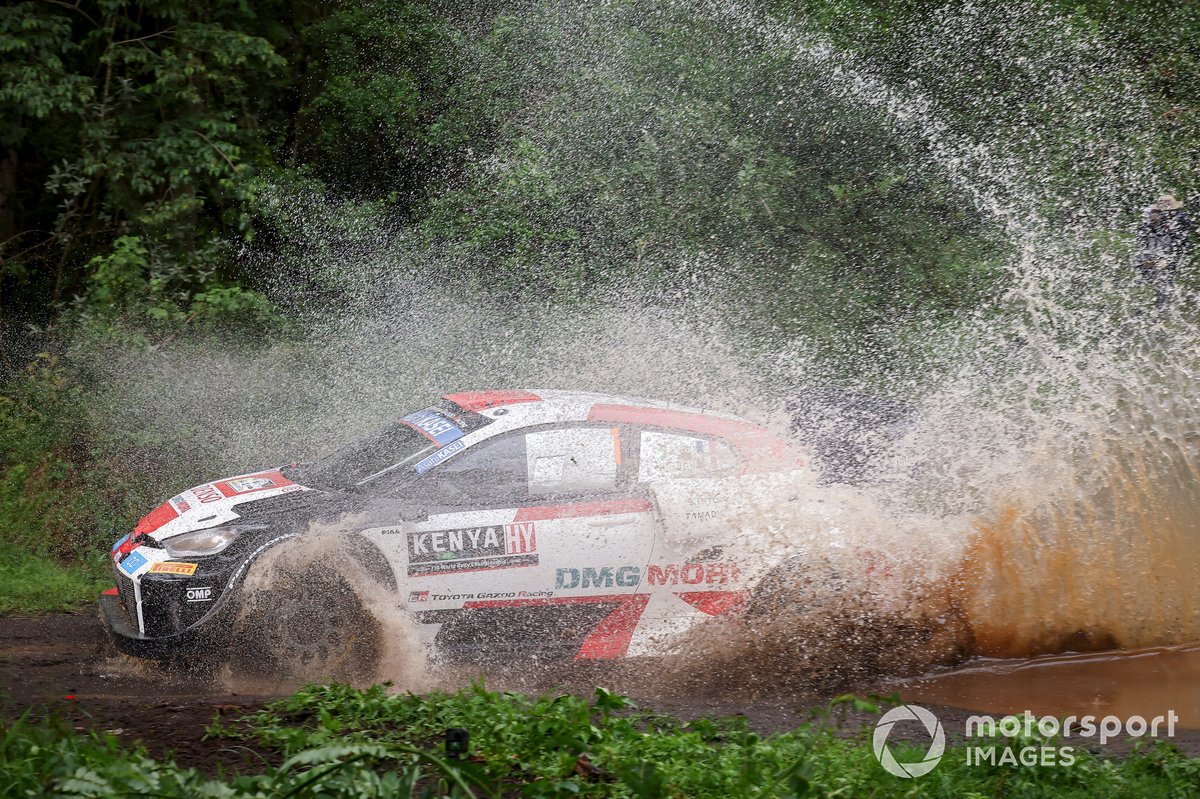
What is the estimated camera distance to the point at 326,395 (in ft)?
33.8

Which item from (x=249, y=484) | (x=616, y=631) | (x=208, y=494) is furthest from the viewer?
(x=249, y=484)

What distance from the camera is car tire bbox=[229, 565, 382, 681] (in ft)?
18.5

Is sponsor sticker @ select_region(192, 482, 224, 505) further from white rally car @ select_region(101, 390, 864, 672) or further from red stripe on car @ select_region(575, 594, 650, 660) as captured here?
red stripe on car @ select_region(575, 594, 650, 660)

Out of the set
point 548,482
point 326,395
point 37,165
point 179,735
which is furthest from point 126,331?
point 179,735

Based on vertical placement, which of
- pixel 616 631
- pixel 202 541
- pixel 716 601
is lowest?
pixel 616 631

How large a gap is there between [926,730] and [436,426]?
11.0 feet

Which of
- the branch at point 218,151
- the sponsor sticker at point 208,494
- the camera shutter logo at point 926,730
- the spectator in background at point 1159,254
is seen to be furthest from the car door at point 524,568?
the branch at point 218,151

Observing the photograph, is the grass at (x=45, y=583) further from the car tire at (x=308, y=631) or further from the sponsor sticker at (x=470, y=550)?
the sponsor sticker at (x=470, y=550)

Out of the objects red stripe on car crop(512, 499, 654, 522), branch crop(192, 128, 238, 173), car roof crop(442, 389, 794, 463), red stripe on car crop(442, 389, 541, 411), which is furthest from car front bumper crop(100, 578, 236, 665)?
branch crop(192, 128, 238, 173)

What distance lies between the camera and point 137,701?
5.23 meters

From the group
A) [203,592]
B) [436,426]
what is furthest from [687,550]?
[203,592]

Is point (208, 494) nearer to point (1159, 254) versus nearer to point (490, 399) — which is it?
point (490, 399)

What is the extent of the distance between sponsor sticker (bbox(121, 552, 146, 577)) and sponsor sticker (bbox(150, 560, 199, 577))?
0.40 feet

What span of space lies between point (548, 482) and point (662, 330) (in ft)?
15.7
